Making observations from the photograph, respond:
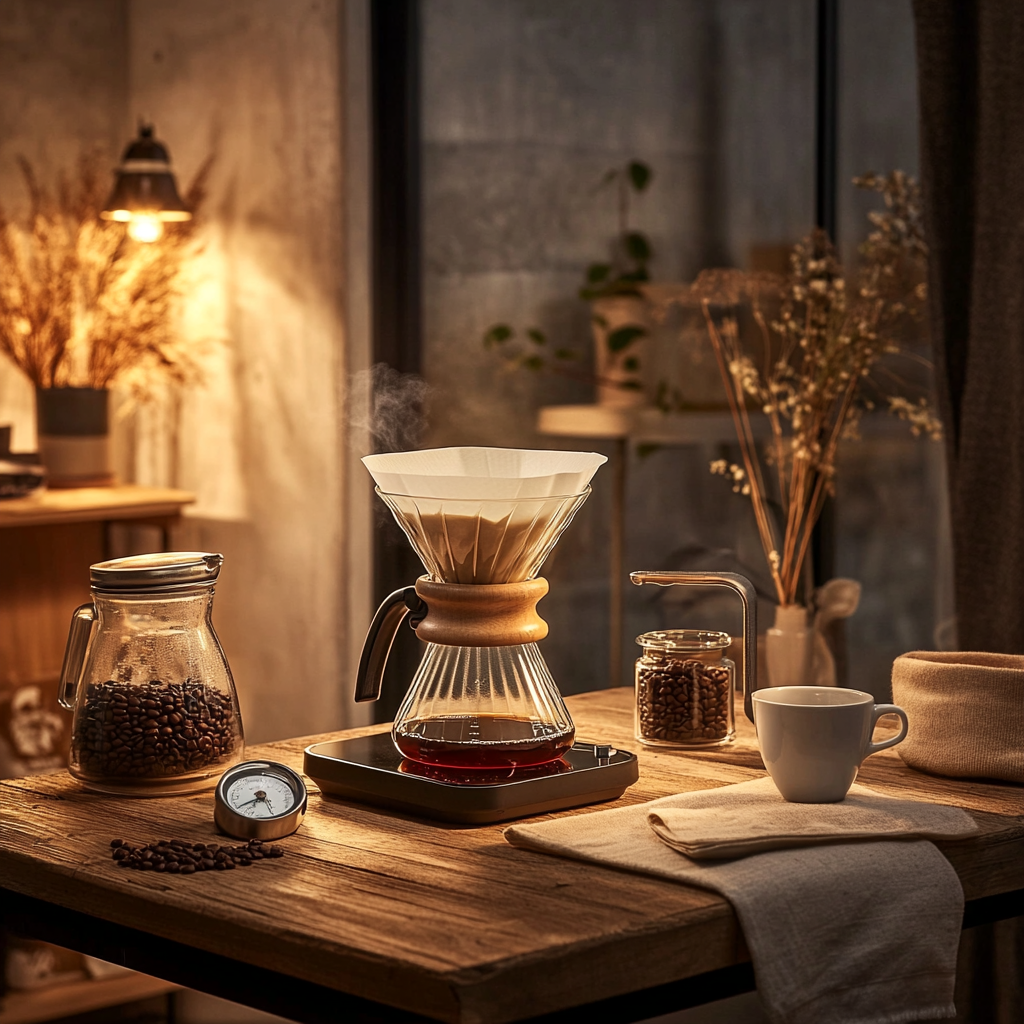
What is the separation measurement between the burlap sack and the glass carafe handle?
780mm

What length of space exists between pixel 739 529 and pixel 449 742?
1.60 m

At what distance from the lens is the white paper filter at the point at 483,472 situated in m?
1.31

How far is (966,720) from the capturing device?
1448mm

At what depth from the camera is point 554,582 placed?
292 centimetres

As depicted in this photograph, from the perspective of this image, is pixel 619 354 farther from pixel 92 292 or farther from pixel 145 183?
pixel 92 292

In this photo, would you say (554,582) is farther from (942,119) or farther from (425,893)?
(425,893)

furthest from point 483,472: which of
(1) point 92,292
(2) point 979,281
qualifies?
(1) point 92,292

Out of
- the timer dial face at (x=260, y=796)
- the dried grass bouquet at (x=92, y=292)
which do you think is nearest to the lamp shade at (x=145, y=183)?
the dried grass bouquet at (x=92, y=292)

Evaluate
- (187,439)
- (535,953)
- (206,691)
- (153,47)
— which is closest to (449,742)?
(206,691)

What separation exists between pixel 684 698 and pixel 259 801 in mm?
486

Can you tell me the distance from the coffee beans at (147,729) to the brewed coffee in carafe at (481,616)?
0.60 ft

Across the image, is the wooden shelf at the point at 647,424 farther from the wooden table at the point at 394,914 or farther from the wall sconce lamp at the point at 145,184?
the wooden table at the point at 394,914

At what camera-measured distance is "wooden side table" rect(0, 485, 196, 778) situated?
3.22 meters

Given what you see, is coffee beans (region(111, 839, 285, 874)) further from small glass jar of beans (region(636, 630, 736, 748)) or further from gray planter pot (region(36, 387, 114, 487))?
gray planter pot (region(36, 387, 114, 487))
